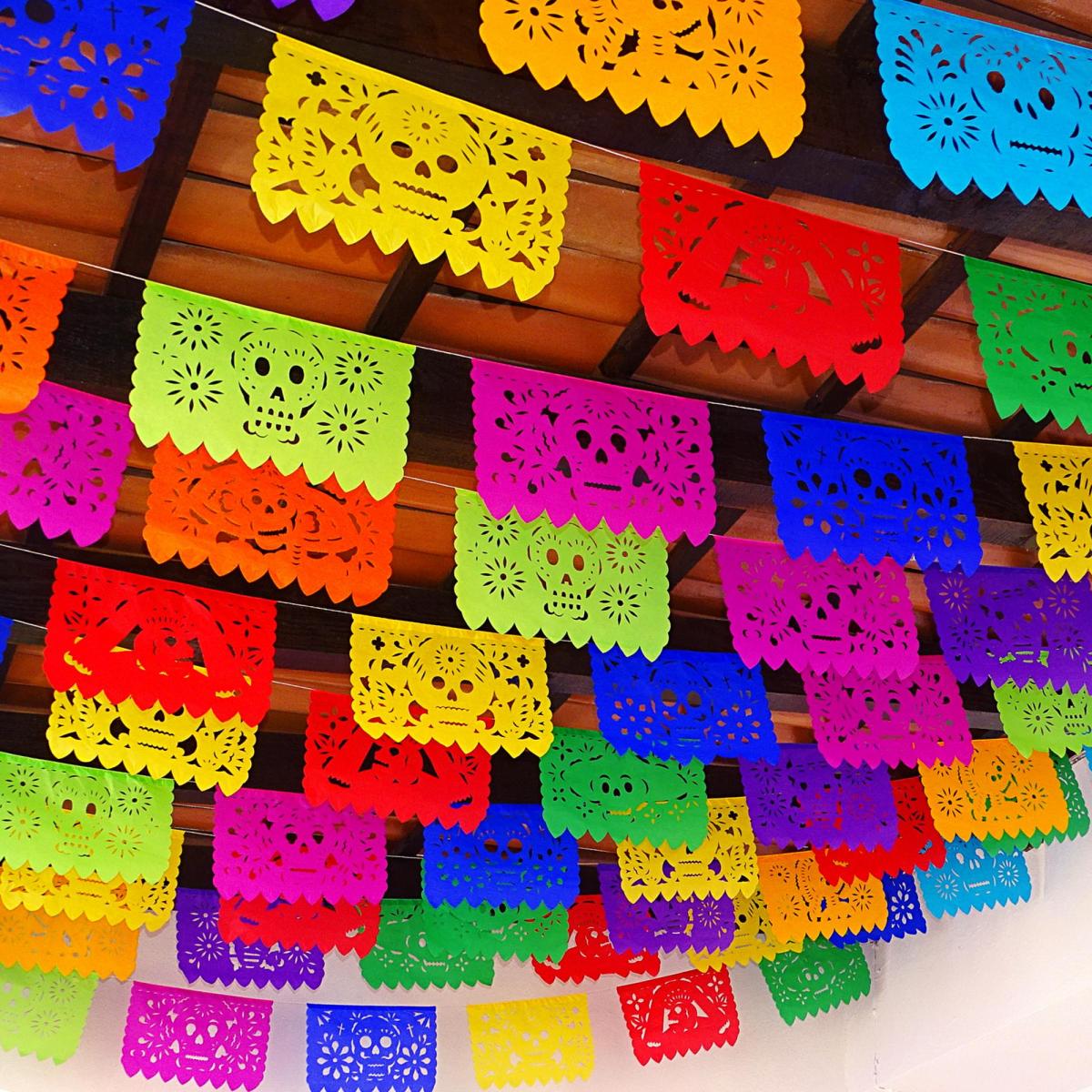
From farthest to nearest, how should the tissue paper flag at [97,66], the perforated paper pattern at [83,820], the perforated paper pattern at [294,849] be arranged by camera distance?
1. the perforated paper pattern at [294,849]
2. the perforated paper pattern at [83,820]
3. the tissue paper flag at [97,66]

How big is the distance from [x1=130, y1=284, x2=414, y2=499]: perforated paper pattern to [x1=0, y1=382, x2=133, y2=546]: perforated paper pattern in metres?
0.33

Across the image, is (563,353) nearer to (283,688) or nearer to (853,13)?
(853,13)

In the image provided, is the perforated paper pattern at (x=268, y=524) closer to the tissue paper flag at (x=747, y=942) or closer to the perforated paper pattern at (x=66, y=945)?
the perforated paper pattern at (x=66, y=945)

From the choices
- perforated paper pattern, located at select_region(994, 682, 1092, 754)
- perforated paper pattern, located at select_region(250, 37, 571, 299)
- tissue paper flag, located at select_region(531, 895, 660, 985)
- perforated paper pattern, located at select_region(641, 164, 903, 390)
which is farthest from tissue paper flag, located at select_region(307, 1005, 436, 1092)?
perforated paper pattern, located at select_region(250, 37, 571, 299)

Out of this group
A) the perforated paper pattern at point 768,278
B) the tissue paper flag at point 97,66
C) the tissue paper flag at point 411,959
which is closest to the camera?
the tissue paper flag at point 97,66

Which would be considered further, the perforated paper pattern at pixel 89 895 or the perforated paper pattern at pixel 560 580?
the perforated paper pattern at pixel 89 895

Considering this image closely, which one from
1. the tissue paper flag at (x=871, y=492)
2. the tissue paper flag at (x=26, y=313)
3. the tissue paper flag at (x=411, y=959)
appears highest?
the tissue paper flag at (x=871, y=492)

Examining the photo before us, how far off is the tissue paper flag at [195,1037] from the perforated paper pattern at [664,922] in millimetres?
1360

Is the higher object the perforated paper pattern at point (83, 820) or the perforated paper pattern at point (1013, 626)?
the perforated paper pattern at point (1013, 626)

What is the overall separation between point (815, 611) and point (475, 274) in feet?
3.96

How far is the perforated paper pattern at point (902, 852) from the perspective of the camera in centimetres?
456

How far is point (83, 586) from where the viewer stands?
3.20 meters

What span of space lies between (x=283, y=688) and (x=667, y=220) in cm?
244

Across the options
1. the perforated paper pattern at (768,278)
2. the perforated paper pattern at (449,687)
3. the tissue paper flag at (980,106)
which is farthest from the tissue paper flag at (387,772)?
the tissue paper flag at (980,106)
